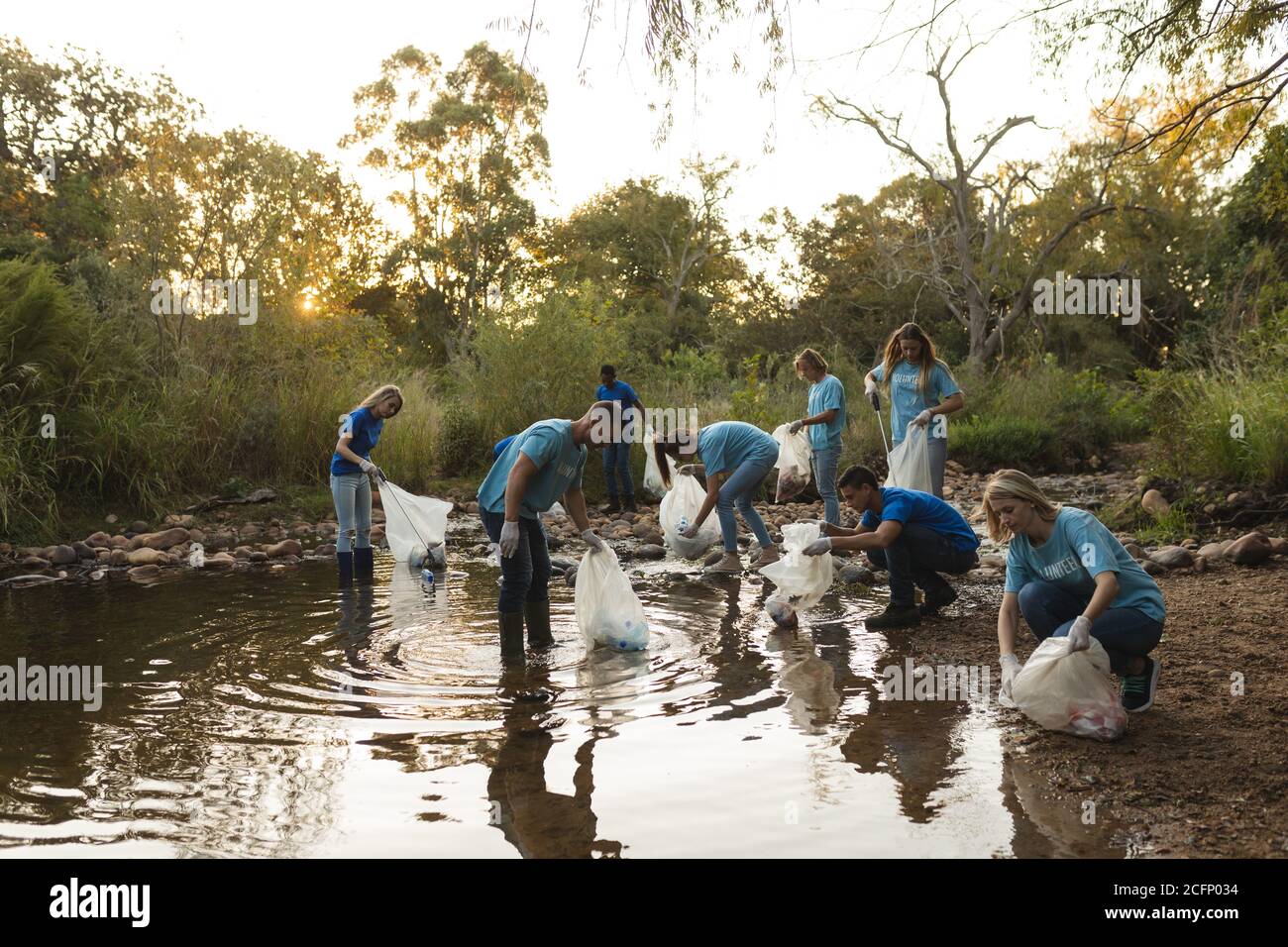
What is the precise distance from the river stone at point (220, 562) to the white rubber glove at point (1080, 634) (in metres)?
7.53

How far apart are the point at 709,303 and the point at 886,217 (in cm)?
669

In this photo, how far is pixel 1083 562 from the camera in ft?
13.1

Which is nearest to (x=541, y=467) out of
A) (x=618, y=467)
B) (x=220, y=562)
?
(x=220, y=562)

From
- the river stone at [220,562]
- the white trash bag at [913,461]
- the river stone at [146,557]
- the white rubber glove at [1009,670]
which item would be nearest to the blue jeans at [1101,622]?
the white rubber glove at [1009,670]

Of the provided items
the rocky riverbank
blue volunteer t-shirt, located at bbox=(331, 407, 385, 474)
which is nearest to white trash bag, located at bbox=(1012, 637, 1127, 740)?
the rocky riverbank

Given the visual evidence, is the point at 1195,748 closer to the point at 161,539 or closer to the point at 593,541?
the point at 593,541

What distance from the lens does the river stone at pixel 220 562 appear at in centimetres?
917

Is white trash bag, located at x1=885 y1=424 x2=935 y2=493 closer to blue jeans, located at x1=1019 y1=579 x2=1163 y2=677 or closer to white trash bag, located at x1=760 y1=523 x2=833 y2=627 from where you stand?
white trash bag, located at x1=760 y1=523 x2=833 y2=627

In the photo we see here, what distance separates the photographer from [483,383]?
46.1 feet

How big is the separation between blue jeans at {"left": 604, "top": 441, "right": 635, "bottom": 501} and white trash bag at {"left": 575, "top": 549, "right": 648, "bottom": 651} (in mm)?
6547

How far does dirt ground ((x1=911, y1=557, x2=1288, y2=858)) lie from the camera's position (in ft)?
10.2

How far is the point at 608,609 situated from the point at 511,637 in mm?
552
